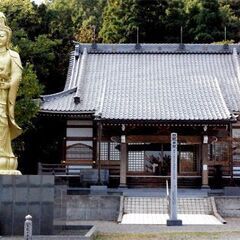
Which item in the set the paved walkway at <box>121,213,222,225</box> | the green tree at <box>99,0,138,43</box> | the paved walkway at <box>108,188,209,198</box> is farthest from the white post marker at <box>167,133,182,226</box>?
the green tree at <box>99,0,138,43</box>

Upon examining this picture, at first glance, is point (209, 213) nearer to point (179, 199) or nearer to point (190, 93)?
point (179, 199)

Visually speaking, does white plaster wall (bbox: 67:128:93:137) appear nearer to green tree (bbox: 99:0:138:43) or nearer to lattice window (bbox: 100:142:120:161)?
lattice window (bbox: 100:142:120:161)

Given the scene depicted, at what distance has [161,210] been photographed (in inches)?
834

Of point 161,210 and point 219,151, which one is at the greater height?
point 219,151

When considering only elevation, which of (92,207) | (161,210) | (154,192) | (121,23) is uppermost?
(121,23)

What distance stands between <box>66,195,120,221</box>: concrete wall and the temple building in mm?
3281

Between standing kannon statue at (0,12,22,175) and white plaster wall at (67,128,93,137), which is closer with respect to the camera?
standing kannon statue at (0,12,22,175)

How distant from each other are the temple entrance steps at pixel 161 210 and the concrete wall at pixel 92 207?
48 cm

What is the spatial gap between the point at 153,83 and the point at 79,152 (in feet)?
16.4

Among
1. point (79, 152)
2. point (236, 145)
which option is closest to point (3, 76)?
point (79, 152)

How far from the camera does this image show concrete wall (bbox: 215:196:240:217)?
21.0 meters

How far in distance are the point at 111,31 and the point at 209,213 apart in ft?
87.8

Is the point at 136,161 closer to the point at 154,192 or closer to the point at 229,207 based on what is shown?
the point at 154,192

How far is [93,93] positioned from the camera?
28125mm
